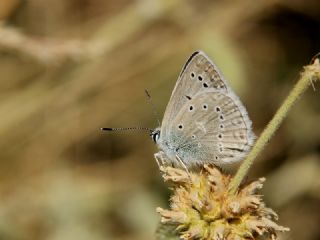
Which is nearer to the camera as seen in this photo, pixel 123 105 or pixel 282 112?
pixel 282 112

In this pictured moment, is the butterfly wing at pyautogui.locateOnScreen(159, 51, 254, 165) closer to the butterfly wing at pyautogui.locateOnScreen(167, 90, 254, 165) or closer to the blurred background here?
the butterfly wing at pyautogui.locateOnScreen(167, 90, 254, 165)

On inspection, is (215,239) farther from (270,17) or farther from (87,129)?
(270,17)

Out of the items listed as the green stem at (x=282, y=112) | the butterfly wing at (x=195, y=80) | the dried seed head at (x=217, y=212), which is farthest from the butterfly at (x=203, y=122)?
the green stem at (x=282, y=112)

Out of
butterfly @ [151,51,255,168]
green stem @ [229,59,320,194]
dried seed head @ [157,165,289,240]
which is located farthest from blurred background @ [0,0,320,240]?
green stem @ [229,59,320,194]

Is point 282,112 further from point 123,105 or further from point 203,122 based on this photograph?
point 123,105

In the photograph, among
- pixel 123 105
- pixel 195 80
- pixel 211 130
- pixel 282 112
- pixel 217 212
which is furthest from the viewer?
pixel 123 105

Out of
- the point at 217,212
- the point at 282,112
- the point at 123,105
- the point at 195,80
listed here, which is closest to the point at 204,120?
the point at 195,80

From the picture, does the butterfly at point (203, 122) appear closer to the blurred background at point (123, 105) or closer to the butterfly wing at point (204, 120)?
the butterfly wing at point (204, 120)
